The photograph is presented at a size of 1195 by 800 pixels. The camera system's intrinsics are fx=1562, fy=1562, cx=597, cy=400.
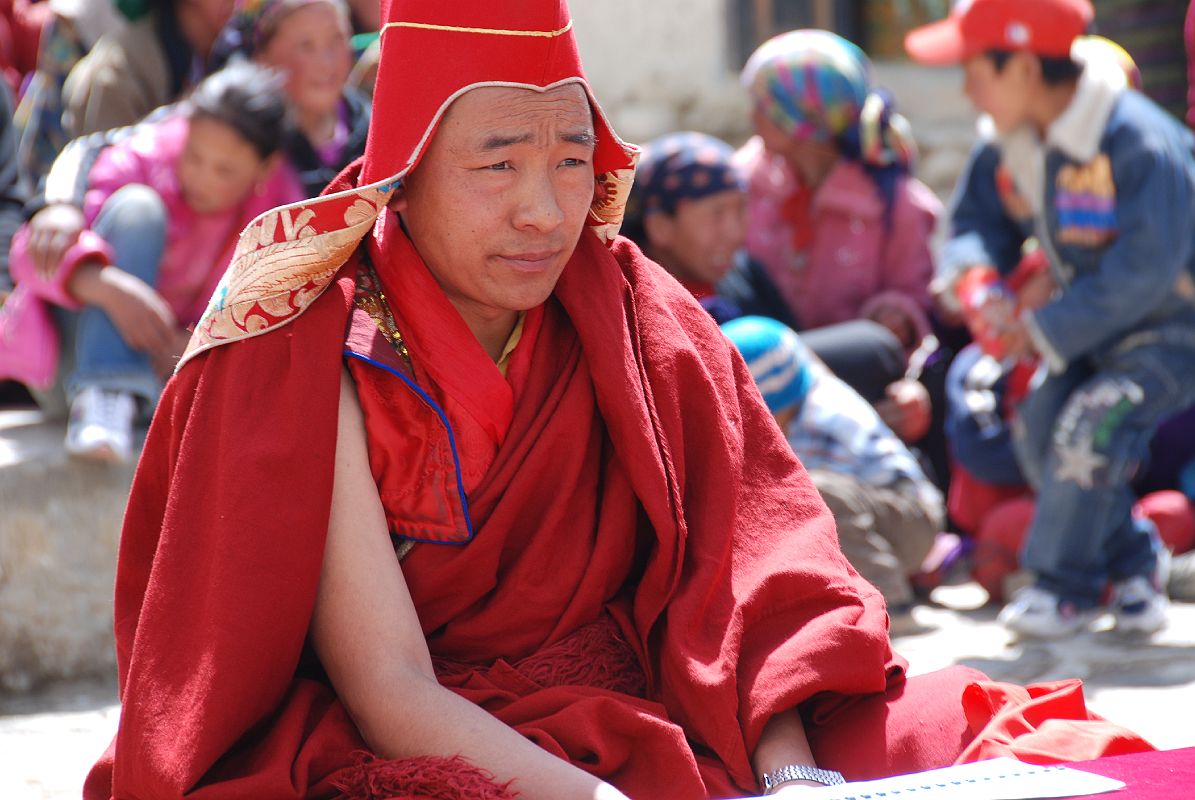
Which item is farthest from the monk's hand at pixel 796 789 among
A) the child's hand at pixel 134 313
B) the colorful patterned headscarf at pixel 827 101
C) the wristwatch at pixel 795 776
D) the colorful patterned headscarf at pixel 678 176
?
the colorful patterned headscarf at pixel 827 101

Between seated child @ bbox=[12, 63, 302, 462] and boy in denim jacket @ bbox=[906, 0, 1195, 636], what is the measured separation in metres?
2.16

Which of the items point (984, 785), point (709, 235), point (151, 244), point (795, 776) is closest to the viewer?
point (984, 785)

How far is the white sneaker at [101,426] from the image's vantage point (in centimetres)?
415

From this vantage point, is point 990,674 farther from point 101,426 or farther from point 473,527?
point 101,426

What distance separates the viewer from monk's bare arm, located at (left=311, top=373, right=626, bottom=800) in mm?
2074

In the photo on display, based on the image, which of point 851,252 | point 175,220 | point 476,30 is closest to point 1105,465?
point 851,252

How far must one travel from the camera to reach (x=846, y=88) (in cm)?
578

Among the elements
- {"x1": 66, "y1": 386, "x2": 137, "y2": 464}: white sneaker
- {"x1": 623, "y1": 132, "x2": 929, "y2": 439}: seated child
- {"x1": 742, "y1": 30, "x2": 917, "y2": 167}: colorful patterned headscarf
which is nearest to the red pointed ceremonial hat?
{"x1": 66, "y1": 386, "x2": 137, "y2": 464}: white sneaker

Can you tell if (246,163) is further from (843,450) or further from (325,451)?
(325,451)

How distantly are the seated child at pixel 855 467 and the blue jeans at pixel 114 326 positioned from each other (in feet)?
5.37

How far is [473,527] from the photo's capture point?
7.43ft

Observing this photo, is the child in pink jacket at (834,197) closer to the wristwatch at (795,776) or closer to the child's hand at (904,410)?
the child's hand at (904,410)

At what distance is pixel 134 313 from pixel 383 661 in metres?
2.39

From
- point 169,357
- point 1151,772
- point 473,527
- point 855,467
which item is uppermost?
point 473,527
